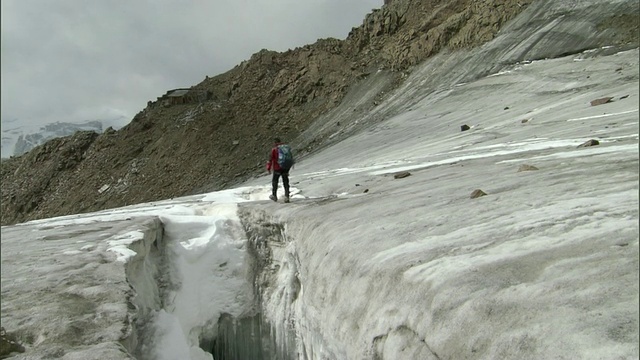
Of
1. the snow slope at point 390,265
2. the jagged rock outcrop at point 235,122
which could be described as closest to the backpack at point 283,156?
the snow slope at point 390,265

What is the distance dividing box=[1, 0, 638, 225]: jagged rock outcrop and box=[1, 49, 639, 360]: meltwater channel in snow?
66.6 ft

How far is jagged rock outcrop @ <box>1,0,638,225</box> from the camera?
34.0m

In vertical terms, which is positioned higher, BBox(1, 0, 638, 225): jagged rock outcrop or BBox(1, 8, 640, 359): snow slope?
BBox(1, 0, 638, 225): jagged rock outcrop

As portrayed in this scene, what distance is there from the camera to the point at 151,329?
20.4 feet

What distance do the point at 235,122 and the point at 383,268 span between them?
37.9 meters

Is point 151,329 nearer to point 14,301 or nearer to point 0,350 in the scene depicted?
point 14,301

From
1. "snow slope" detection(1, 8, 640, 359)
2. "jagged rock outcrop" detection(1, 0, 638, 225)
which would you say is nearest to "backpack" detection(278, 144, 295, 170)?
"snow slope" detection(1, 8, 640, 359)

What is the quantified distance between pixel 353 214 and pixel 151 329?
298 cm

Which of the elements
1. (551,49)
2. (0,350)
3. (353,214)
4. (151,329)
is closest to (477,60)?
(551,49)

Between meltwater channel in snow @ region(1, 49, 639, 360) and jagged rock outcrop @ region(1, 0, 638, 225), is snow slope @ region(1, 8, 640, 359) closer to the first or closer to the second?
meltwater channel in snow @ region(1, 49, 639, 360)

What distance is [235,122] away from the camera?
41.0 meters

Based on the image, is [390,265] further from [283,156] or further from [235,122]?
[235,122]

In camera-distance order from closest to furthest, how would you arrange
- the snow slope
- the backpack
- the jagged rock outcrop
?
the snow slope < the backpack < the jagged rock outcrop

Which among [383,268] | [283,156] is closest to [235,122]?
[283,156]
